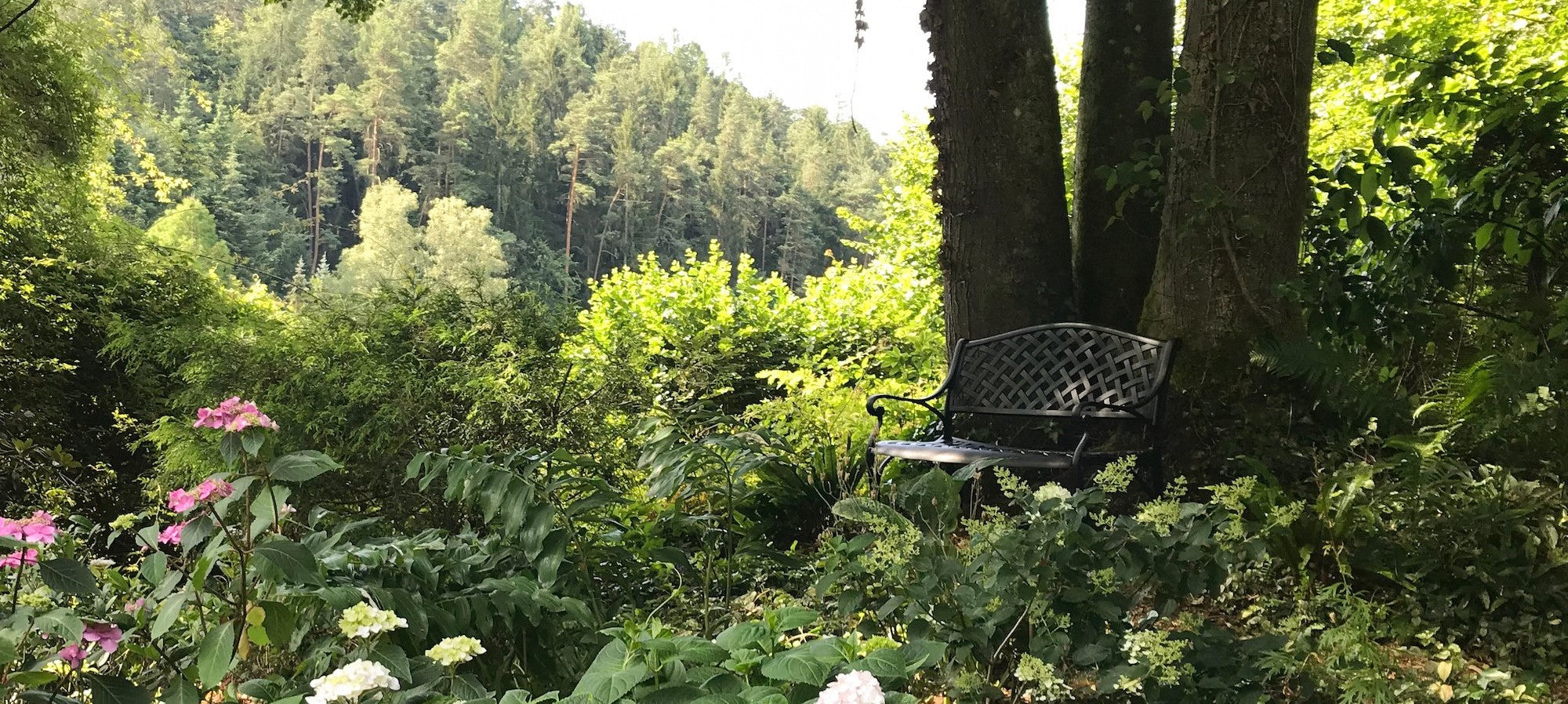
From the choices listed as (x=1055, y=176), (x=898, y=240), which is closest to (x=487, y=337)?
(x=1055, y=176)

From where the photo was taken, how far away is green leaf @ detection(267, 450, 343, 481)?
135cm

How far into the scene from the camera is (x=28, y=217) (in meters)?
5.66

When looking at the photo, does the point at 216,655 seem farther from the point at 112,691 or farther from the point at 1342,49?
the point at 1342,49

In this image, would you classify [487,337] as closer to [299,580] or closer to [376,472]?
[376,472]

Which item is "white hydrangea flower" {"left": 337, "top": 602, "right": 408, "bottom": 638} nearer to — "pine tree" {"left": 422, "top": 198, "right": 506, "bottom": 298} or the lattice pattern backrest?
the lattice pattern backrest

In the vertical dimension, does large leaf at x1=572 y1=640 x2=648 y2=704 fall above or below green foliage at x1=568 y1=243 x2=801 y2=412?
above

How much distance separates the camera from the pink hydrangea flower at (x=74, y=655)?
1.35 metres

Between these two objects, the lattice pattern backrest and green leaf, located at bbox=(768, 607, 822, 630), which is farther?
the lattice pattern backrest

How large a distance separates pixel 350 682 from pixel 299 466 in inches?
19.9

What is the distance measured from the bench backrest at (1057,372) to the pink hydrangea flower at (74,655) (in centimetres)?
264

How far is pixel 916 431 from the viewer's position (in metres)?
4.02

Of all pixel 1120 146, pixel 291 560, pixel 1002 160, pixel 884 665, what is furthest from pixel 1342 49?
pixel 291 560

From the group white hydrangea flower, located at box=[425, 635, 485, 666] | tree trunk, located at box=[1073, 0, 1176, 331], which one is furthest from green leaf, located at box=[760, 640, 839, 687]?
tree trunk, located at box=[1073, 0, 1176, 331]

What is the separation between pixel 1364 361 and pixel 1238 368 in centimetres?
45
